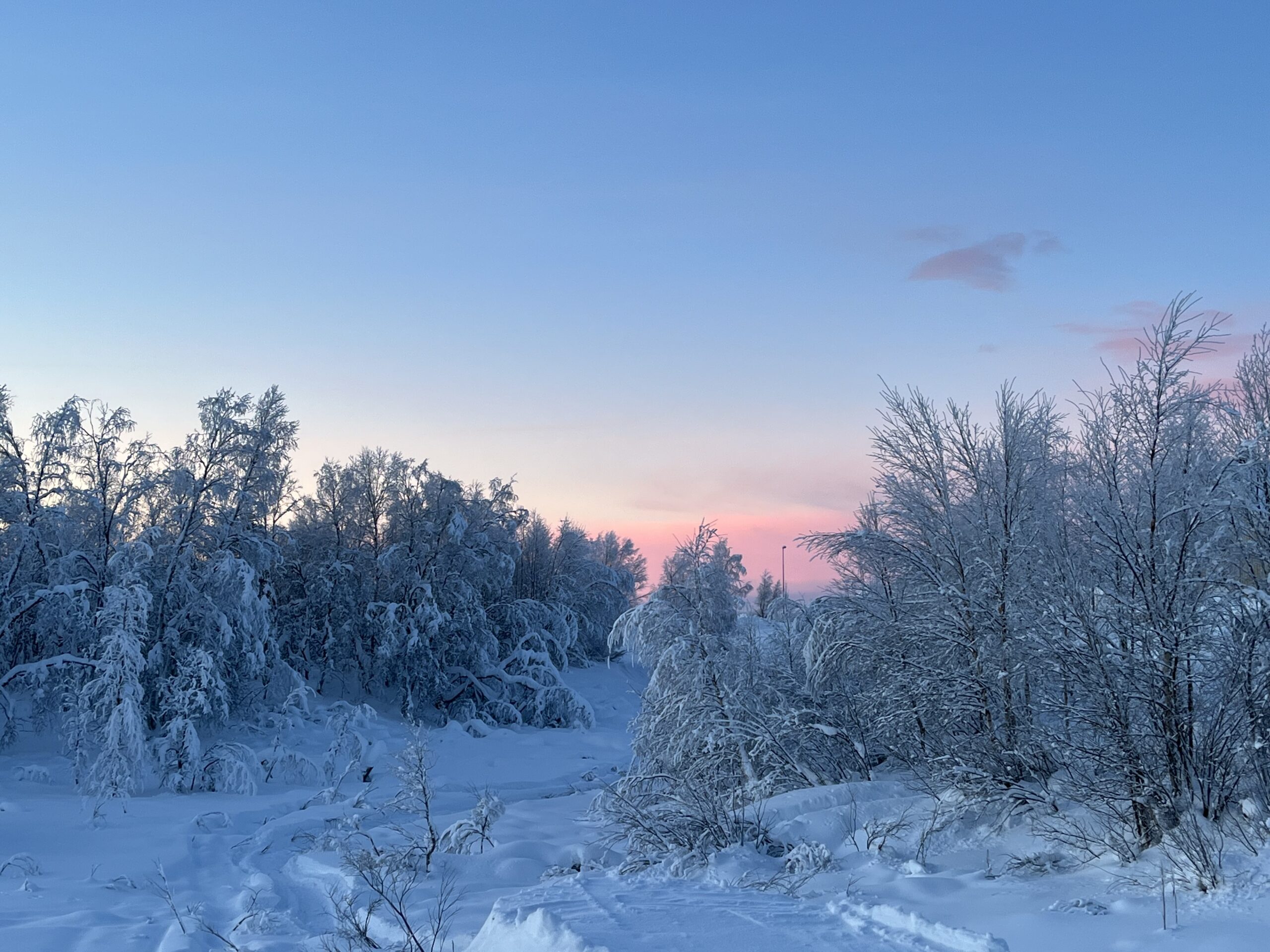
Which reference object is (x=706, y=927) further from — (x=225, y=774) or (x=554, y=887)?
(x=225, y=774)

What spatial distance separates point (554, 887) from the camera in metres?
8.13

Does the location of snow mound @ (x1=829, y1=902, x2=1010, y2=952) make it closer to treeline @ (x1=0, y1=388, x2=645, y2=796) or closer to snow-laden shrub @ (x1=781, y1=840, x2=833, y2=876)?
snow-laden shrub @ (x1=781, y1=840, x2=833, y2=876)

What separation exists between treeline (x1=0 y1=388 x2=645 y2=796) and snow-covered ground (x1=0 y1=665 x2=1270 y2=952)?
A: 5.17ft

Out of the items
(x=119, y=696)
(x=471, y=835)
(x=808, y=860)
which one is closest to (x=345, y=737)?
(x=119, y=696)

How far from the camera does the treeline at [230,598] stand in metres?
19.0

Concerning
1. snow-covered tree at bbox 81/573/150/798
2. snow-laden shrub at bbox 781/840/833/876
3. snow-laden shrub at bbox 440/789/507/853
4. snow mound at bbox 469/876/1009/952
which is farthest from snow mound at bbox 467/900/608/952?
snow-covered tree at bbox 81/573/150/798

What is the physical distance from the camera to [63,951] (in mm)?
8508

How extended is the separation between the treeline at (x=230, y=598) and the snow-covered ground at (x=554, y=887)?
62.1 inches

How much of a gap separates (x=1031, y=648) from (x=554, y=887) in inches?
203

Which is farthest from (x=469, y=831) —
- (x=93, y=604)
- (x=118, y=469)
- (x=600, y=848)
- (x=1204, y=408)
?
(x=118, y=469)

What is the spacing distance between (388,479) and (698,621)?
793 inches

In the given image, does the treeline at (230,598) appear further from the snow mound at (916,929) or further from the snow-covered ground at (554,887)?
the snow mound at (916,929)

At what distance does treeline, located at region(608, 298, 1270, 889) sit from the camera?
25.2ft

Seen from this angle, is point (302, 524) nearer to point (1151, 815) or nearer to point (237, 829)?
point (237, 829)
